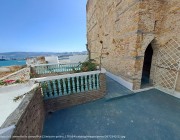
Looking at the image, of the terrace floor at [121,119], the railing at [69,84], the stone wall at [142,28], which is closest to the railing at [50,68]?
the railing at [69,84]

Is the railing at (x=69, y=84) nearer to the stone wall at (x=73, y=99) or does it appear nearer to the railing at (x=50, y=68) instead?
the stone wall at (x=73, y=99)

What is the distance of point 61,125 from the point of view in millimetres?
2590

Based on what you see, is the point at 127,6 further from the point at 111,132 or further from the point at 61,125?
the point at 61,125

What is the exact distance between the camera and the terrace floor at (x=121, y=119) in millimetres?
2283

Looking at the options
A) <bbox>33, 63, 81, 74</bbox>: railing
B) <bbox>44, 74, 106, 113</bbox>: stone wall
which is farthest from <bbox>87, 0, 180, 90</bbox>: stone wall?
<bbox>33, 63, 81, 74</bbox>: railing

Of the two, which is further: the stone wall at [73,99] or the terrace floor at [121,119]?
the stone wall at [73,99]

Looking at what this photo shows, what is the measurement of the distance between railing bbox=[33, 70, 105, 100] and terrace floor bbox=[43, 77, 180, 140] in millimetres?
570

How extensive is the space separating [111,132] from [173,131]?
4.73 ft

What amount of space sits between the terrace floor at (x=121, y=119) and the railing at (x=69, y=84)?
1.87 feet

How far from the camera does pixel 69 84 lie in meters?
3.23

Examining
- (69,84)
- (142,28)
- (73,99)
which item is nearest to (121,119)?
(73,99)

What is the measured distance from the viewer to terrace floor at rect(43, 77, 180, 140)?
2283 millimetres

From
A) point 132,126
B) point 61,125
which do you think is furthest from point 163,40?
point 61,125

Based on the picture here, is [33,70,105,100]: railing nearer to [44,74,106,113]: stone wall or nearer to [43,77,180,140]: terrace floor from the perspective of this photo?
[44,74,106,113]: stone wall
